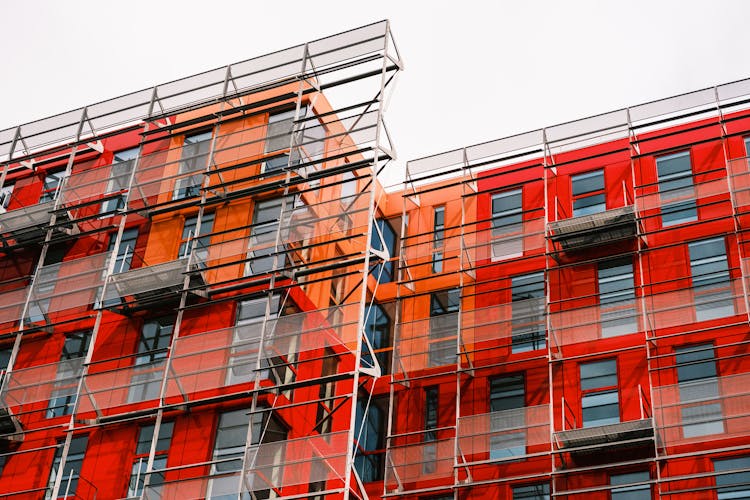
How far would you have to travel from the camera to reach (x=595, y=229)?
29219mm

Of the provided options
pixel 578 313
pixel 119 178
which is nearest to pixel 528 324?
pixel 578 313

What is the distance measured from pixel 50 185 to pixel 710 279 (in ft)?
64.1

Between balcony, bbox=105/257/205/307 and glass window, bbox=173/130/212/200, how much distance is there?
9.22ft

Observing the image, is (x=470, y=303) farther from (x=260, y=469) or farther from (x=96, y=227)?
(x=96, y=227)

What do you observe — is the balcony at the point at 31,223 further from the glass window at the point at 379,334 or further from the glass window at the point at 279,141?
the glass window at the point at 379,334

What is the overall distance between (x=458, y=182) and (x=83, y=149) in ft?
37.3

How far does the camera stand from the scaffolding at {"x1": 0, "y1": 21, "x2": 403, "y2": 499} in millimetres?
26359

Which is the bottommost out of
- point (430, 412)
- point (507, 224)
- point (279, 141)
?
point (430, 412)

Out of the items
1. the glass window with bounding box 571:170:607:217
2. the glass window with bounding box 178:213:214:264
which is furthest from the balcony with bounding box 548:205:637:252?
the glass window with bounding box 178:213:214:264

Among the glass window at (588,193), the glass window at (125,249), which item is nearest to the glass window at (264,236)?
the glass window at (125,249)

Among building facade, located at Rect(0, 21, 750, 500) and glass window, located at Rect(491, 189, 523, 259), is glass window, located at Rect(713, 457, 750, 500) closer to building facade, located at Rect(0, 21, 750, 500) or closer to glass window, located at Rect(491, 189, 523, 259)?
building facade, located at Rect(0, 21, 750, 500)

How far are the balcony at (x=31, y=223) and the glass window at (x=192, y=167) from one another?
3327mm

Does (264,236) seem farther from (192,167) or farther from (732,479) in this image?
(732,479)

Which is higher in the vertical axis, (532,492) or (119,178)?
(119,178)
